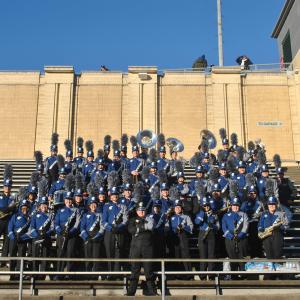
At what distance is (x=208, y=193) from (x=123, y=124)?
456 inches

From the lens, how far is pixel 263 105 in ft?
73.2

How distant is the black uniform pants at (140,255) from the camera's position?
8195 mm

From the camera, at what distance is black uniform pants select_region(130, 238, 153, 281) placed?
820 cm

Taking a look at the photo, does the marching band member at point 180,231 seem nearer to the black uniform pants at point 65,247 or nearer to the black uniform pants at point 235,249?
the black uniform pants at point 235,249

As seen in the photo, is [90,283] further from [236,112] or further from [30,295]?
[236,112]

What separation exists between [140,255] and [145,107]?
1405cm

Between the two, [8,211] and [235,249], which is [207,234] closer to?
[235,249]

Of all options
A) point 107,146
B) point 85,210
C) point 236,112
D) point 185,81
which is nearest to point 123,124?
point 185,81

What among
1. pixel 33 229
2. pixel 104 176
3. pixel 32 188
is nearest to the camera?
pixel 33 229

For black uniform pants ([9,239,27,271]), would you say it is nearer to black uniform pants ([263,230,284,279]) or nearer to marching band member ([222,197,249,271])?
marching band member ([222,197,249,271])

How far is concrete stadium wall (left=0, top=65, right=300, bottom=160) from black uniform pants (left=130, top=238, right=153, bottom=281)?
530 inches

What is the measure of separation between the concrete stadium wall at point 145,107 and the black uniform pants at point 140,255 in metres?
13.5

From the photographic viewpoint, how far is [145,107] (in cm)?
2198

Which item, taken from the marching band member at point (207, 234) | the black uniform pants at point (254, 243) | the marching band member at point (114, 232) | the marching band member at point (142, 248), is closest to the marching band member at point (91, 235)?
the marching band member at point (114, 232)
